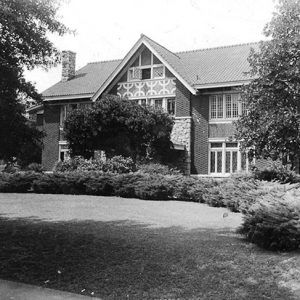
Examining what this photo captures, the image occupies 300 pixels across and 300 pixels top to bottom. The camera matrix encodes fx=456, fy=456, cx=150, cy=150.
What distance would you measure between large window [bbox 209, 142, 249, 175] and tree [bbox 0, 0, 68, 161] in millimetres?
17704

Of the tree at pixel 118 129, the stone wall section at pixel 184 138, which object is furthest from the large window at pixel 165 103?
the tree at pixel 118 129

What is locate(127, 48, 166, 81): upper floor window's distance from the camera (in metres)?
27.7

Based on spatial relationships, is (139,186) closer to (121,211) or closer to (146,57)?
(121,211)

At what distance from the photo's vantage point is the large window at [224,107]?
83.9 feet

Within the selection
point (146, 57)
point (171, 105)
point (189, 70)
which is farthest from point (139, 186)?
point (189, 70)

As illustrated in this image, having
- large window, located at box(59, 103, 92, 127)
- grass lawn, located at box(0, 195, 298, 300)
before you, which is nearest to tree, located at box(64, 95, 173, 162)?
large window, located at box(59, 103, 92, 127)

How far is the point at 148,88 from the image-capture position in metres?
27.8

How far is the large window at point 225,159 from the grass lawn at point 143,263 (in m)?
15.3

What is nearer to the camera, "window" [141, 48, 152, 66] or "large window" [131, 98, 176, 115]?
"large window" [131, 98, 176, 115]

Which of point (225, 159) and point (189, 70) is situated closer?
point (225, 159)

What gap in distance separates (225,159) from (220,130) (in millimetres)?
1679

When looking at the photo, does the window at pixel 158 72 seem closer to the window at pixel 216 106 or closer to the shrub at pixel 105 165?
the window at pixel 216 106

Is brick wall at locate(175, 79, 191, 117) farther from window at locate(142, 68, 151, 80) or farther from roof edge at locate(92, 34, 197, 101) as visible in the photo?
window at locate(142, 68, 151, 80)

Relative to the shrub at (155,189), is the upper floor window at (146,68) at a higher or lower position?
higher
